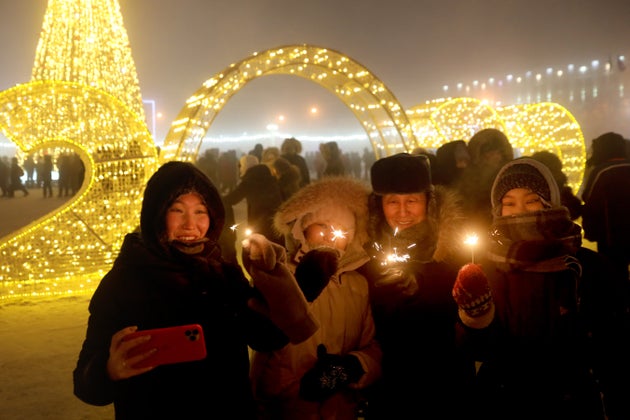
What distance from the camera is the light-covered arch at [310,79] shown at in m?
6.84

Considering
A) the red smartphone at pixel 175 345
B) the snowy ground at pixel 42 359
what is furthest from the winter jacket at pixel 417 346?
the snowy ground at pixel 42 359

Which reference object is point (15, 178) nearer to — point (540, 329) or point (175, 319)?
point (175, 319)

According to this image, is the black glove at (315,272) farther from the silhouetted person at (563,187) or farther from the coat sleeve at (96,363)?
the silhouetted person at (563,187)

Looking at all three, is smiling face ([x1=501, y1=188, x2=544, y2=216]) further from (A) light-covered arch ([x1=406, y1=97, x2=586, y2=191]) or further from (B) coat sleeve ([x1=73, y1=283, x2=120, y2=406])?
(A) light-covered arch ([x1=406, y1=97, x2=586, y2=191])

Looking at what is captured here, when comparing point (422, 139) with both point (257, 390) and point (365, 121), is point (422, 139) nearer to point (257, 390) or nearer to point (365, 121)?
point (365, 121)

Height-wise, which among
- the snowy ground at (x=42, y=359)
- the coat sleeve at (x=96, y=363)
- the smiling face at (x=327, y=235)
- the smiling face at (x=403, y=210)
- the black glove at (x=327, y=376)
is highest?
the smiling face at (x=403, y=210)

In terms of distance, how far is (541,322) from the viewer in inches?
82.5

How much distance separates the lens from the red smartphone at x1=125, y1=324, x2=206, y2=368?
1573 millimetres

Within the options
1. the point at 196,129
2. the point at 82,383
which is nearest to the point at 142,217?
the point at 82,383

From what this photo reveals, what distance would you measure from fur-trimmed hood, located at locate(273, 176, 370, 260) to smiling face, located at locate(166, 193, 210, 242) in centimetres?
61

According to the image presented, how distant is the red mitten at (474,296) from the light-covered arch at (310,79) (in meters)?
5.33

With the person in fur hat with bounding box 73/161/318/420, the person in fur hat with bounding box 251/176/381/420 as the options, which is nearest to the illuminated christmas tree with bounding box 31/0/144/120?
the person in fur hat with bounding box 251/176/381/420

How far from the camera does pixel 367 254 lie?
8.34ft

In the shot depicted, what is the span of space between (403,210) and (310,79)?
601cm
